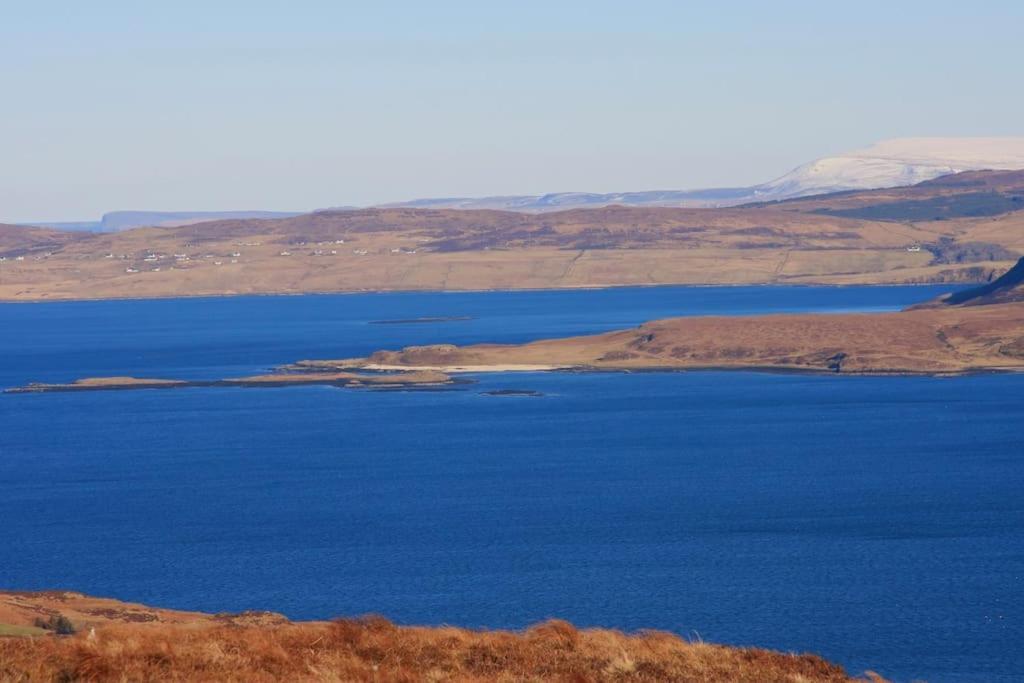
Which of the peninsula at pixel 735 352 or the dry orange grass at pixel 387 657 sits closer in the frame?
the dry orange grass at pixel 387 657

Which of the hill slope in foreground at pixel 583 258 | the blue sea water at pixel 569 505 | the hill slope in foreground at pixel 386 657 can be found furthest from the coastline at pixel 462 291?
the hill slope in foreground at pixel 386 657

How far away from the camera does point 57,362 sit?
10750cm

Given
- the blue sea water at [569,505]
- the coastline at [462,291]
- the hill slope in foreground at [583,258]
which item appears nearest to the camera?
the blue sea water at [569,505]

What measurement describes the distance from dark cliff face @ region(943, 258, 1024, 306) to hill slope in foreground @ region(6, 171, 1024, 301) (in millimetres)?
47029

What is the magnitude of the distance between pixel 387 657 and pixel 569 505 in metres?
34.0

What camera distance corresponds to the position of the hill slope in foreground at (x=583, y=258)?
553 ft

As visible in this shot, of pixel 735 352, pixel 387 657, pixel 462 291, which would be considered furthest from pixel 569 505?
pixel 462 291

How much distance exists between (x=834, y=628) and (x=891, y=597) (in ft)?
10.9

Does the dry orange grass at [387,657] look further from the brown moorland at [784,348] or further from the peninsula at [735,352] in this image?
the brown moorland at [784,348]

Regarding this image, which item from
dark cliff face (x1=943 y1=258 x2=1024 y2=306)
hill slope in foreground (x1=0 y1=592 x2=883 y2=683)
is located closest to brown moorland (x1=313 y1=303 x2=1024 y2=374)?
dark cliff face (x1=943 y1=258 x2=1024 y2=306)

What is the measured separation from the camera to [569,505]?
157 feet

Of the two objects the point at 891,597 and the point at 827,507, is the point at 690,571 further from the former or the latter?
the point at 827,507

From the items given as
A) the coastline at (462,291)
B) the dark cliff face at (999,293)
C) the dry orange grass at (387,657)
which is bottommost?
the coastline at (462,291)

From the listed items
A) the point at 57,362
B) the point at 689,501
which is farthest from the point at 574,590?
the point at 57,362
